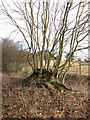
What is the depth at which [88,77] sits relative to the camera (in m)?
7.05

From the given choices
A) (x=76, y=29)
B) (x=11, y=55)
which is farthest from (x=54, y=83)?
(x=11, y=55)

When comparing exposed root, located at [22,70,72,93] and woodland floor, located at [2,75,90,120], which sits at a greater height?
exposed root, located at [22,70,72,93]

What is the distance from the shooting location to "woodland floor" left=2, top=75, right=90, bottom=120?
9.95 ft

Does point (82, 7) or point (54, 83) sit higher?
point (82, 7)

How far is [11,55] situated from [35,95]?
573 centimetres

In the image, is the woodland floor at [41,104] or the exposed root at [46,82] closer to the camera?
the woodland floor at [41,104]

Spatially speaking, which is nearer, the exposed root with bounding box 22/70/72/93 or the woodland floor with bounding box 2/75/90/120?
the woodland floor with bounding box 2/75/90/120

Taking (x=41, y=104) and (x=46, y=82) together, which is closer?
(x=41, y=104)

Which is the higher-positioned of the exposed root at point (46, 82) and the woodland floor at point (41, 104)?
the exposed root at point (46, 82)

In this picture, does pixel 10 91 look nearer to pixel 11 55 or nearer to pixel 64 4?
pixel 64 4

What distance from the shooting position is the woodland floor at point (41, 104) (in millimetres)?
3033

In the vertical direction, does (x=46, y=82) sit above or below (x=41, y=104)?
above

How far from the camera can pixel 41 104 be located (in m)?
3.45

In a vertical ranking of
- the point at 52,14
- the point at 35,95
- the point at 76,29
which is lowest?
the point at 35,95
